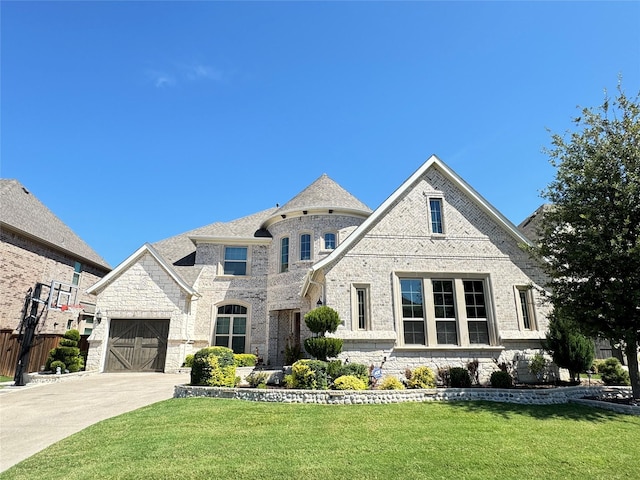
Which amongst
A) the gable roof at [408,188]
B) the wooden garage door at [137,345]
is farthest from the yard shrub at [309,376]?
the wooden garage door at [137,345]

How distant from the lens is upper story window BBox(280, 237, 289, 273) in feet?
63.5

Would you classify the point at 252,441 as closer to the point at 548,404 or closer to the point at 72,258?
the point at 548,404

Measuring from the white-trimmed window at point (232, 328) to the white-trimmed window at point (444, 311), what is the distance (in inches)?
410

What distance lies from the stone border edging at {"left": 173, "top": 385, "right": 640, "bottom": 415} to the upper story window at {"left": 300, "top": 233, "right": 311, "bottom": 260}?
9.56 metres

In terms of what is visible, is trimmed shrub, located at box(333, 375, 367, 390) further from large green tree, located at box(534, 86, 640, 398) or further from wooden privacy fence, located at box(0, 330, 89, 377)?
wooden privacy fence, located at box(0, 330, 89, 377)

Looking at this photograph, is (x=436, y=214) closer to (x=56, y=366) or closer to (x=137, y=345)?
(x=137, y=345)

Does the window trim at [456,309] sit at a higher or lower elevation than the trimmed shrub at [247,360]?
higher

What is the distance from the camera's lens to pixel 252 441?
6266mm

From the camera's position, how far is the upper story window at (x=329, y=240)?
18719mm

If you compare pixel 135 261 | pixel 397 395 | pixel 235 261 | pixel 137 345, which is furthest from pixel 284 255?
pixel 397 395

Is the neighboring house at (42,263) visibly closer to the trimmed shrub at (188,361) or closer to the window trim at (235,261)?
the trimmed shrub at (188,361)

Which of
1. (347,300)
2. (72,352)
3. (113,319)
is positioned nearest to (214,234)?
(113,319)

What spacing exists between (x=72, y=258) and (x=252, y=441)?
829 inches

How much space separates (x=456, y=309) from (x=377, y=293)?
2.83 meters
